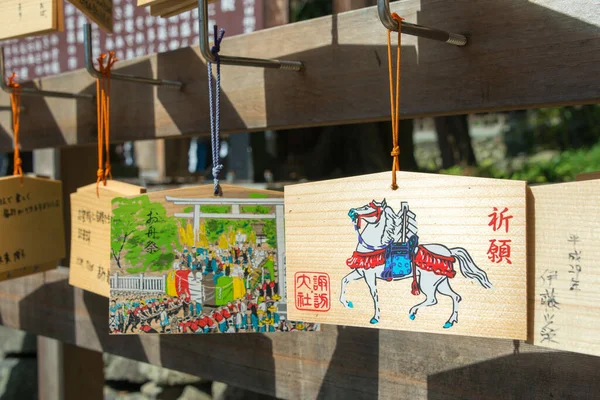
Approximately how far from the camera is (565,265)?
72 cm

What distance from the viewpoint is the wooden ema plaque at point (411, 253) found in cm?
75

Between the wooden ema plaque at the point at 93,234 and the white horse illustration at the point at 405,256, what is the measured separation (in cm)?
49

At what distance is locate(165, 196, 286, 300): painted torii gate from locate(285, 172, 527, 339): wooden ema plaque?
113 mm

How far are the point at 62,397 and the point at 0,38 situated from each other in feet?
3.95

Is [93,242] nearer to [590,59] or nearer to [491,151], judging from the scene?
[590,59]

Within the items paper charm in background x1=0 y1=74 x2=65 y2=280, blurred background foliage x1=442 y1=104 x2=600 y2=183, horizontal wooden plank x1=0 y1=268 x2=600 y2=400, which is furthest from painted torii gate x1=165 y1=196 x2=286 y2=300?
blurred background foliage x1=442 y1=104 x2=600 y2=183

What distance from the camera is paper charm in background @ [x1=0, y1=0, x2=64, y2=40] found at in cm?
114

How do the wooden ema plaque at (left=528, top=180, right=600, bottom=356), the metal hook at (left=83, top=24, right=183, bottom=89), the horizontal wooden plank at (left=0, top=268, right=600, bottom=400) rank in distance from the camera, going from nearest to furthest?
1. the wooden ema plaque at (left=528, top=180, right=600, bottom=356)
2. the horizontal wooden plank at (left=0, top=268, right=600, bottom=400)
3. the metal hook at (left=83, top=24, right=183, bottom=89)

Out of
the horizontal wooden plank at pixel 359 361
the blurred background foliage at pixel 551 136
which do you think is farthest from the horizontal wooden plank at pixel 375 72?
the blurred background foliage at pixel 551 136

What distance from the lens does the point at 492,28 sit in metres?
0.92

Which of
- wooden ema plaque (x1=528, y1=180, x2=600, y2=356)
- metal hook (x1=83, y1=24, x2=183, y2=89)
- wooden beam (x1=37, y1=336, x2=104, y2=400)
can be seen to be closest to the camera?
wooden ema plaque (x1=528, y1=180, x2=600, y2=356)

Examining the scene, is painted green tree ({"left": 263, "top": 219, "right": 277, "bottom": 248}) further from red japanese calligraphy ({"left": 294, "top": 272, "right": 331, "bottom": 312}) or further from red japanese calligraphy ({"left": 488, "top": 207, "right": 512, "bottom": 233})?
red japanese calligraphy ({"left": 488, "top": 207, "right": 512, "bottom": 233})

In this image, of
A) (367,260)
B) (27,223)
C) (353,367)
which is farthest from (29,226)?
(367,260)

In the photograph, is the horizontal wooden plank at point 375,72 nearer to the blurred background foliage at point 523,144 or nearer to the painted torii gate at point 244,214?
the painted torii gate at point 244,214
